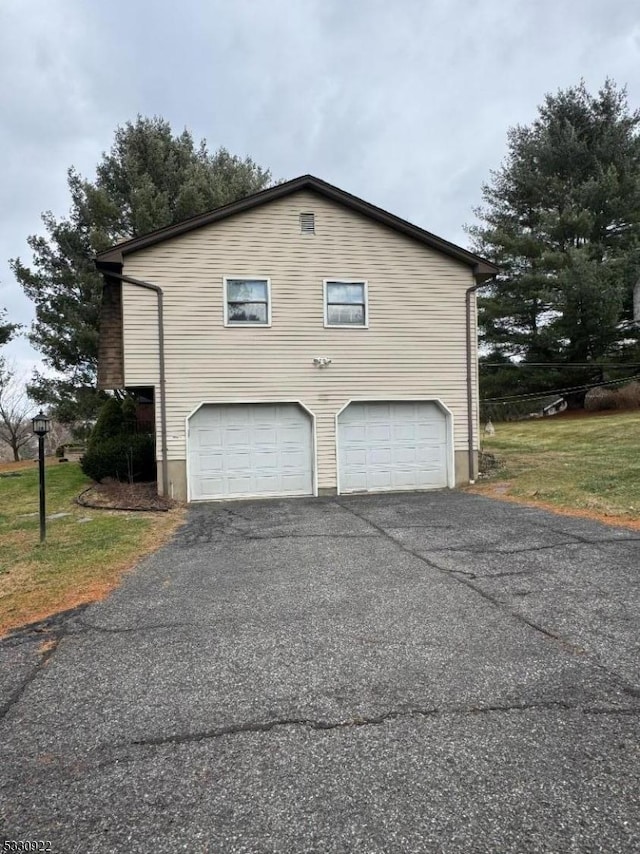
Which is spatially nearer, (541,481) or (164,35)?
(541,481)

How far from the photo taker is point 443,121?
18.2 m

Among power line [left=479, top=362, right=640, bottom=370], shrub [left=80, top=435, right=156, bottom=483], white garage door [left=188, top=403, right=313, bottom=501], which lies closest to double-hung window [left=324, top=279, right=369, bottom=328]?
white garage door [left=188, top=403, right=313, bottom=501]

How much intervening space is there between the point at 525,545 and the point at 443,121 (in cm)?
1695

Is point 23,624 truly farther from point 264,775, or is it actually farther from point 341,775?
point 341,775

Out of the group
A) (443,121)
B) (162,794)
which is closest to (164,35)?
(443,121)

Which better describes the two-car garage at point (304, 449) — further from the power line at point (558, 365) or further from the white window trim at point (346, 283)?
the power line at point (558, 365)

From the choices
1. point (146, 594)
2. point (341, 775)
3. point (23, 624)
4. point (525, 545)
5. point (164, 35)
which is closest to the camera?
point (341, 775)

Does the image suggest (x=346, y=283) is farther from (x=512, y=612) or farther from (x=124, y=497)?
(x=512, y=612)

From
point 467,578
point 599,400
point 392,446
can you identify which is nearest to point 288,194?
point 392,446

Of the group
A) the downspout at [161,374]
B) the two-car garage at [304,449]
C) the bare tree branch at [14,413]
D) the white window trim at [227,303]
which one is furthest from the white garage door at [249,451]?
the bare tree branch at [14,413]

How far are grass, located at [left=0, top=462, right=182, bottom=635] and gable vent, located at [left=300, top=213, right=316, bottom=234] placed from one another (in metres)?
6.91

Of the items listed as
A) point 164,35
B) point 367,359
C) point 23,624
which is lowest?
point 23,624

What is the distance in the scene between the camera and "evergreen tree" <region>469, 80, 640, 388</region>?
23188mm

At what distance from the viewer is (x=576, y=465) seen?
12906 mm
